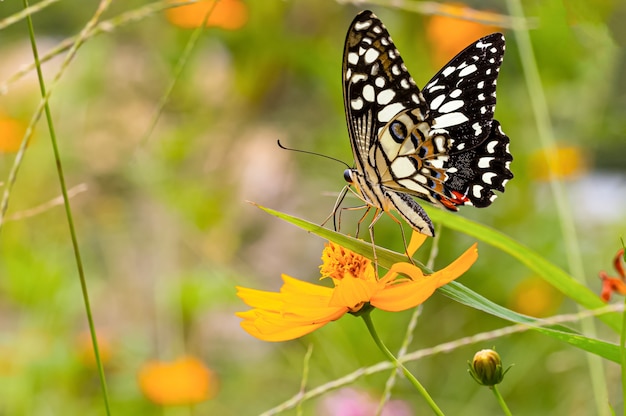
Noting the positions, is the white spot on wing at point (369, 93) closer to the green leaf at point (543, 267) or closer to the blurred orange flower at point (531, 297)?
the green leaf at point (543, 267)

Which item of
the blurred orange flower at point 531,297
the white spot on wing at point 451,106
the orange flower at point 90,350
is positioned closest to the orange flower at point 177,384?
the orange flower at point 90,350

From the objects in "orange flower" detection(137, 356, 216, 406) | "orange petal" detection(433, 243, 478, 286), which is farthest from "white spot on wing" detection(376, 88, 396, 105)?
"orange flower" detection(137, 356, 216, 406)

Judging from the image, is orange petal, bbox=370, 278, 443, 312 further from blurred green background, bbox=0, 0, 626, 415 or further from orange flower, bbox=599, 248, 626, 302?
blurred green background, bbox=0, 0, 626, 415

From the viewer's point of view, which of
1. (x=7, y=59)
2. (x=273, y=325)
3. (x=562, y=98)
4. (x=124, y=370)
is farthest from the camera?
(x=7, y=59)

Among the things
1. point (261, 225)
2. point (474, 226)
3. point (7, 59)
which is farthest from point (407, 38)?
point (7, 59)

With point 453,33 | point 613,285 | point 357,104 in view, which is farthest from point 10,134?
point 613,285

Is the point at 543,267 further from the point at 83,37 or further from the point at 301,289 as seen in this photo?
the point at 83,37

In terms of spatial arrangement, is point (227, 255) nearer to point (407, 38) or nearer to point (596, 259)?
point (407, 38)
